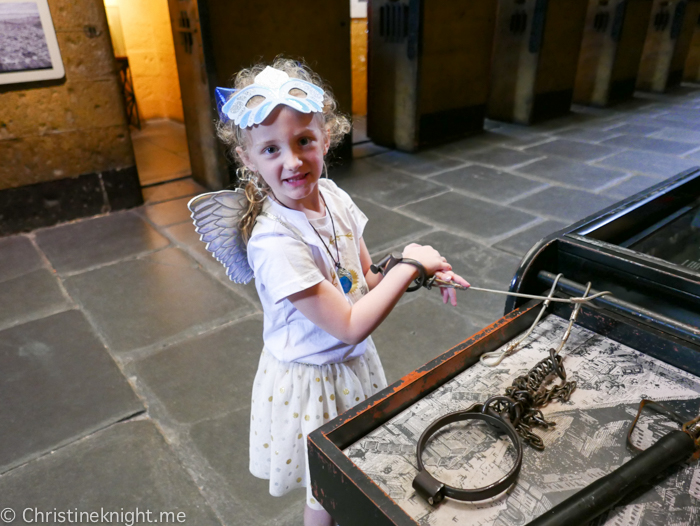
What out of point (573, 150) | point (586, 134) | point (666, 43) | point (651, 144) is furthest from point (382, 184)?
point (666, 43)

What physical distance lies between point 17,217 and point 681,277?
14.2 feet

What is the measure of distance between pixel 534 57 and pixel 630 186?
280cm

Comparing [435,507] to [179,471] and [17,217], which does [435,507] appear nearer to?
[179,471]

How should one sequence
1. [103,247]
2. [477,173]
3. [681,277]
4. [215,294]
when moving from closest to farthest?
[681,277]
[215,294]
[103,247]
[477,173]

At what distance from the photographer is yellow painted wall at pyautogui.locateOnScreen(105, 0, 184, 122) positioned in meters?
6.96

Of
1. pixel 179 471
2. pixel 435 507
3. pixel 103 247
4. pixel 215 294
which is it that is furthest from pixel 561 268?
pixel 103 247

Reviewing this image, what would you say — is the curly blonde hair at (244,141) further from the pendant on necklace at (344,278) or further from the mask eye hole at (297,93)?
the pendant on necklace at (344,278)

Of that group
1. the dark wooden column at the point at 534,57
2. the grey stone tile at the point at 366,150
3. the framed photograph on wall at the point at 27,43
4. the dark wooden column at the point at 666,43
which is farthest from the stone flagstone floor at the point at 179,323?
the dark wooden column at the point at 666,43

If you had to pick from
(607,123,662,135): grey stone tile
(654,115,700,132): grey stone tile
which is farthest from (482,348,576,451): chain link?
(654,115,700,132): grey stone tile

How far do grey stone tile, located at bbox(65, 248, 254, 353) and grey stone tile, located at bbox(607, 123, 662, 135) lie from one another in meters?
5.52

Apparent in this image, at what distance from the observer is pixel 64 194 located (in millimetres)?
4055

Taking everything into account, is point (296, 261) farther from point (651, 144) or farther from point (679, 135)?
point (679, 135)

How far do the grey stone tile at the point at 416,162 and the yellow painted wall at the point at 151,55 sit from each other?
340 cm

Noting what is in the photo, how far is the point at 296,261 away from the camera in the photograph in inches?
44.2
